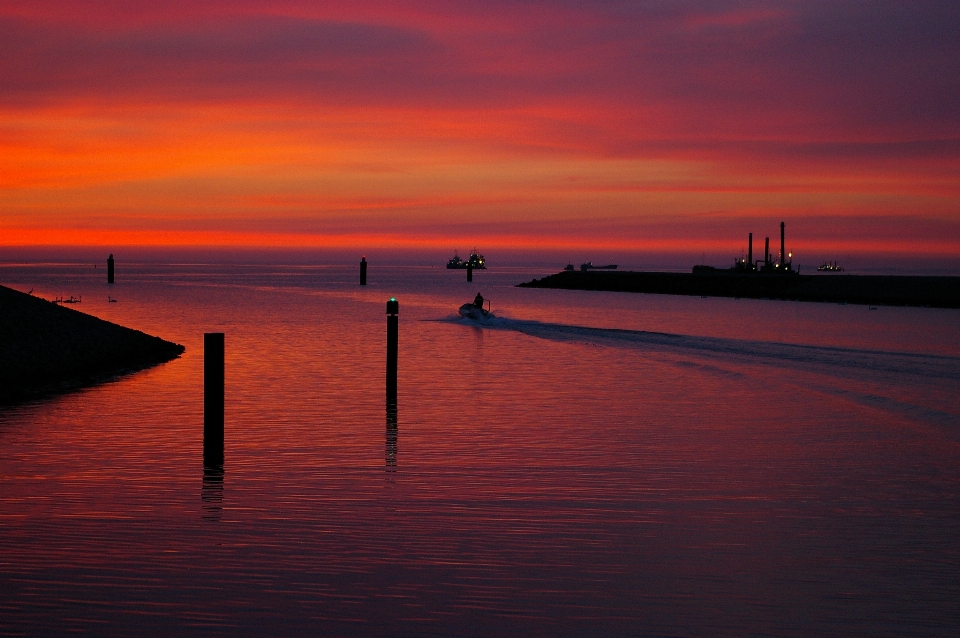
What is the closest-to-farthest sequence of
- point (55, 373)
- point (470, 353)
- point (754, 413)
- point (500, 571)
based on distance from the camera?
1. point (500, 571)
2. point (754, 413)
3. point (55, 373)
4. point (470, 353)

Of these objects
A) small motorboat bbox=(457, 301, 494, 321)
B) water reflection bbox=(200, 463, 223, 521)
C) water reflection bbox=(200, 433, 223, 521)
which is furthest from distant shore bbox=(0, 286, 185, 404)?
small motorboat bbox=(457, 301, 494, 321)

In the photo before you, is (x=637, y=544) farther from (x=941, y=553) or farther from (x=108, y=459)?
(x=108, y=459)

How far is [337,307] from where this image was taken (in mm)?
84500

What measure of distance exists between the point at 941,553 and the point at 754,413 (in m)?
12.5

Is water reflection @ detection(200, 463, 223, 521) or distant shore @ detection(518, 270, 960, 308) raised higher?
distant shore @ detection(518, 270, 960, 308)

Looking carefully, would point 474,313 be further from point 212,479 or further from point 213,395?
point 212,479

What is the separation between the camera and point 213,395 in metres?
16.8

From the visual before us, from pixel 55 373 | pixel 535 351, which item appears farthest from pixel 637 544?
pixel 535 351

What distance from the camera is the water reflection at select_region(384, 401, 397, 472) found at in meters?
16.4

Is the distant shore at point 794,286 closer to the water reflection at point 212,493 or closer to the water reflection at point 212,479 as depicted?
the water reflection at point 212,479

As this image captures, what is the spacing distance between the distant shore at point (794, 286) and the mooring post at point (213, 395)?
284ft

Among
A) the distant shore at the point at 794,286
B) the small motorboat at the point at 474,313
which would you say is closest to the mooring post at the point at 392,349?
the small motorboat at the point at 474,313

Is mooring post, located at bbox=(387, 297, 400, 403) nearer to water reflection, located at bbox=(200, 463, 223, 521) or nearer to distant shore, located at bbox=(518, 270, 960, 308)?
water reflection, located at bbox=(200, 463, 223, 521)

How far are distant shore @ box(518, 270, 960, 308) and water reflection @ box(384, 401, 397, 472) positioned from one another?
79.9m
